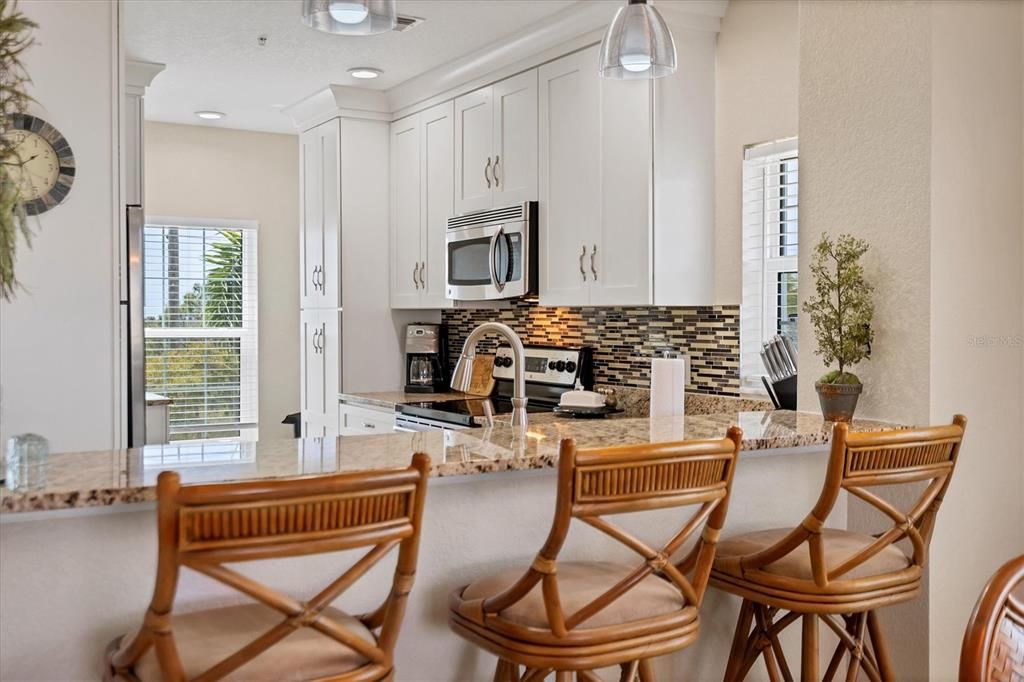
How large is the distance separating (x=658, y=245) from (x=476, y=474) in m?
1.95

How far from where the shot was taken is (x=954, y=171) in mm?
2633

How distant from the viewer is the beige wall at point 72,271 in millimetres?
3211

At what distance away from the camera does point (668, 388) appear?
2920 millimetres

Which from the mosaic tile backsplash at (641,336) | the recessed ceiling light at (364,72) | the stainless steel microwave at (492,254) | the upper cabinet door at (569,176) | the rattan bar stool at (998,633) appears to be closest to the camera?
the rattan bar stool at (998,633)

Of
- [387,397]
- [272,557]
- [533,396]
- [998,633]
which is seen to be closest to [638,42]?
[272,557]

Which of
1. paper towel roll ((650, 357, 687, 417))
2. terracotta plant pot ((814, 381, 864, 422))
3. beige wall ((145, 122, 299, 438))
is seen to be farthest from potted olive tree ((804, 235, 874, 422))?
beige wall ((145, 122, 299, 438))

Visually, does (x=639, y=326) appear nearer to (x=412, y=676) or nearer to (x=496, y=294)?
(x=496, y=294)

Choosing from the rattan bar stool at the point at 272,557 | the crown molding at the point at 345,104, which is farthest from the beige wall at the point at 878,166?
the crown molding at the point at 345,104

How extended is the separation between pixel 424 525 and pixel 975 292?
1583 millimetres

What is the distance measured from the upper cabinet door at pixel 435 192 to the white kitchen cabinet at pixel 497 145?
3.2 inches

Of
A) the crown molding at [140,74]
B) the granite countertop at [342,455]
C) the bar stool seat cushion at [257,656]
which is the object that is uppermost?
the crown molding at [140,74]

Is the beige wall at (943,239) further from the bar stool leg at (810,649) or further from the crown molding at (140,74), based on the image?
the crown molding at (140,74)

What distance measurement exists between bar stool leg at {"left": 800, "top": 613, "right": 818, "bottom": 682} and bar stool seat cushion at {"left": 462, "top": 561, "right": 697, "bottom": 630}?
14.8 inches

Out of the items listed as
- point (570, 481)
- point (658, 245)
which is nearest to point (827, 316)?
point (658, 245)
